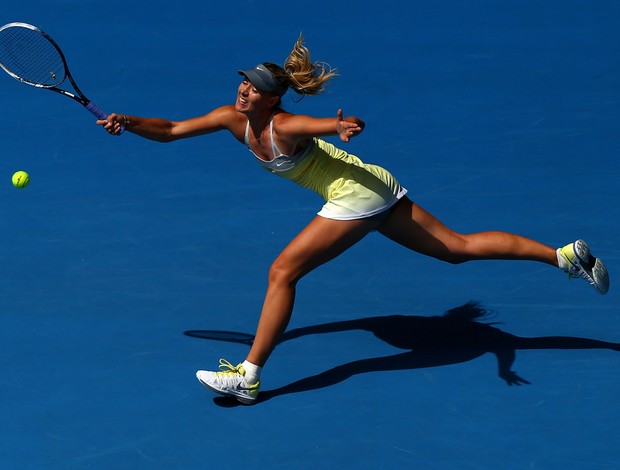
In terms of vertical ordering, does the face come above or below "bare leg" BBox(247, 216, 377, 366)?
above

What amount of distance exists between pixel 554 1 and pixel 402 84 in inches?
98.1

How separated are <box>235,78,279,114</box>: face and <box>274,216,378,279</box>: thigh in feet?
2.21

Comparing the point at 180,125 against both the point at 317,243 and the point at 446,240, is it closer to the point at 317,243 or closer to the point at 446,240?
the point at 317,243

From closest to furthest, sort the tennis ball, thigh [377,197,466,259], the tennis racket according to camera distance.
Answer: thigh [377,197,466,259] → the tennis racket → the tennis ball

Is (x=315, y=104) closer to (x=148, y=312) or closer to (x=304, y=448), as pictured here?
(x=148, y=312)

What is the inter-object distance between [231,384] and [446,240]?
147 cm

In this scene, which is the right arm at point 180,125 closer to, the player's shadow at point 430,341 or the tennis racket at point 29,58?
the tennis racket at point 29,58

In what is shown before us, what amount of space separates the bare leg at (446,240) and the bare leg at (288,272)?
0.38 metres

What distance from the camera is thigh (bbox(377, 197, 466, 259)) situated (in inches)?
255

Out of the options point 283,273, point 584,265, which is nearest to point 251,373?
point 283,273

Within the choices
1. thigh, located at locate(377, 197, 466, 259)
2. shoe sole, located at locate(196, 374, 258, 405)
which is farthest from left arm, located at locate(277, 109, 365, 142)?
shoe sole, located at locate(196, 374, 258, 405)

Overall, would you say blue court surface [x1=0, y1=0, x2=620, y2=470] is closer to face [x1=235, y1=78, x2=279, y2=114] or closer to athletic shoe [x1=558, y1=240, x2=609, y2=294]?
athletic shoe [x1=558, y1=240, x2=609, y2=294]

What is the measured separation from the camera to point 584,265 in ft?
21.6

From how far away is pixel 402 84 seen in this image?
10539 millimetres
